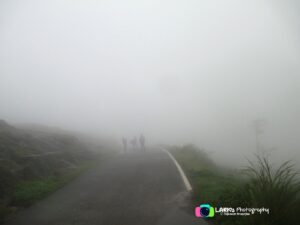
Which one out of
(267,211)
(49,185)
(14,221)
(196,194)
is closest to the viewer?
(267,211)

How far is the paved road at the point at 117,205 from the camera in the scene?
593 cm

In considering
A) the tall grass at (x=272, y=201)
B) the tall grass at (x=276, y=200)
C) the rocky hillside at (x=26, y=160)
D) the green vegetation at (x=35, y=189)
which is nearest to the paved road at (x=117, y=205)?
the green vegetation at (x=35, y=189)

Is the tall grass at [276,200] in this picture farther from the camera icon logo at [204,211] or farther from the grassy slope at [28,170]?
the grassy slope at [28,170]

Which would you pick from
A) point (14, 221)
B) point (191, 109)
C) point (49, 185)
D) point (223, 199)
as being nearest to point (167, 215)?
point (223, 199)

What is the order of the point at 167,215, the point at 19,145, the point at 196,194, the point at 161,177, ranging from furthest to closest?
the point at 19,145, the point at 161,177, the point at 196,194, the point at 167,215

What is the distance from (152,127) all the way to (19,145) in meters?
126

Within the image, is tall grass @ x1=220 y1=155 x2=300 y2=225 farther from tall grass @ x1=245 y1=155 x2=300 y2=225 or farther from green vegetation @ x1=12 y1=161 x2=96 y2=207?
green vegetation @ x1=12 y1=161 x2=96 y2=207

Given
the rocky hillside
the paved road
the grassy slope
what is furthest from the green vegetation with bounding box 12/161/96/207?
→ the paved road

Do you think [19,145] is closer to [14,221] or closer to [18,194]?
[18,194]

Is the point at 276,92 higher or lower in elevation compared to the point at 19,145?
higher

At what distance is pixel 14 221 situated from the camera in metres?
6.42

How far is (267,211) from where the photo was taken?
187 inches

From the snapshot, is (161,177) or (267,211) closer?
(267,211)

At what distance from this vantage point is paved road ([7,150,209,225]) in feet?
19.4
